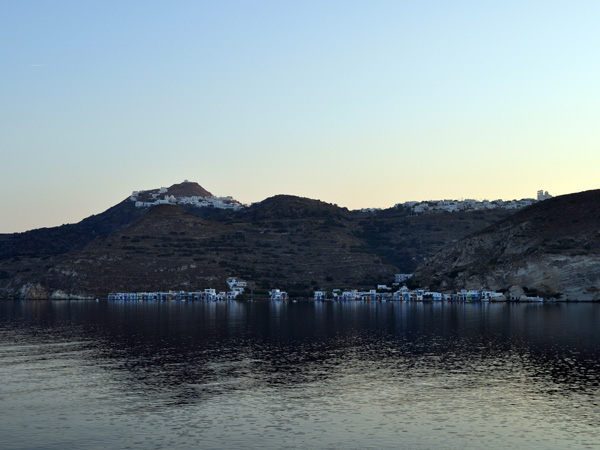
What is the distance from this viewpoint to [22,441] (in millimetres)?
47625

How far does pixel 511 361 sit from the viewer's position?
86.0 metres

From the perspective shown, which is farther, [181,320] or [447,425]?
[181,320]

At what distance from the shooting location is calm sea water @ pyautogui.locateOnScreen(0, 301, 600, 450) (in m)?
49.4

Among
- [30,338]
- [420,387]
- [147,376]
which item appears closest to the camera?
[420,387]

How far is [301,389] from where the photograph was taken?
219 ft

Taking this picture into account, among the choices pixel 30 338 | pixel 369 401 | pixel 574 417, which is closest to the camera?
pixel 574 417

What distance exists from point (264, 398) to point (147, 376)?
18.1 m

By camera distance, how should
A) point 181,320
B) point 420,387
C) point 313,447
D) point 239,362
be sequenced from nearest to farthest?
point 313,447
point 420,387
point 239,362
point 181,320

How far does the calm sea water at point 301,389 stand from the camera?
49.4m

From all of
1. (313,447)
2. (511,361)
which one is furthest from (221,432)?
(511,361)

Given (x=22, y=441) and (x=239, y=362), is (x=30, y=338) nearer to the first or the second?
(x=239, y=362)

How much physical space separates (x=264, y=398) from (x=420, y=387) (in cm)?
1651

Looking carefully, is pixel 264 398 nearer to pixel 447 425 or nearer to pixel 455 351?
pixel 447 425

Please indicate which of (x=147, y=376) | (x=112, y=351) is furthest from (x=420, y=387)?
(x=112, y=351)
